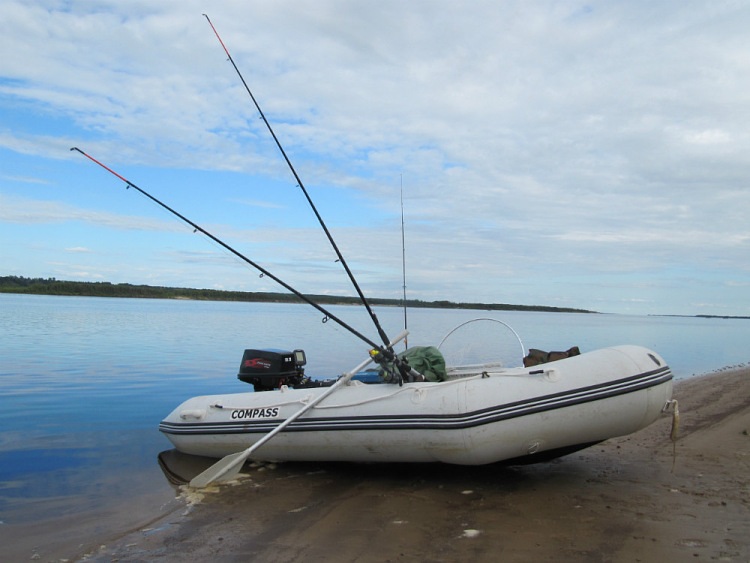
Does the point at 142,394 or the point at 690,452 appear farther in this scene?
the point at 142,394

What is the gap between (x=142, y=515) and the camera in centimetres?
532

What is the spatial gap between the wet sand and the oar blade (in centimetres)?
13

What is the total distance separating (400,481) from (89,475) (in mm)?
3354

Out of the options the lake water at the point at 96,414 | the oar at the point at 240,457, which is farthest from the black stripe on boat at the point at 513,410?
the lake water at the point at 96,414

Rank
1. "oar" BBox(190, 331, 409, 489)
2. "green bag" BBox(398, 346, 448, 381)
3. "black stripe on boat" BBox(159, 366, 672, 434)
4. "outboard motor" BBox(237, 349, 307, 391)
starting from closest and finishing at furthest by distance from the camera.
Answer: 1. "black stripe on boat" BBox(159, 366, 672, 434)
2. "oar" BBox(190, 331, 409, 489)
3. "green bag" BBox(398, 346, 448, 381)
4. "outboard motor" BBox(237, 349, 307, 391)

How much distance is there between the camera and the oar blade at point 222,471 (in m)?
5.70

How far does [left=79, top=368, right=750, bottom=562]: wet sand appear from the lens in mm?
3969

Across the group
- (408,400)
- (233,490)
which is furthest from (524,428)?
(233,490)

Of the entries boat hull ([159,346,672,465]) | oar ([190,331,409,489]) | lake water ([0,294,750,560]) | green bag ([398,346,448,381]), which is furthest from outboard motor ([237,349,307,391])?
green bag ([398,346,448,381])

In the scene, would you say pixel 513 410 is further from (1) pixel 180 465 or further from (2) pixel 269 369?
(1) pixel 180 465

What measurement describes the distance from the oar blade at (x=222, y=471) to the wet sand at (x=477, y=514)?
127 mm

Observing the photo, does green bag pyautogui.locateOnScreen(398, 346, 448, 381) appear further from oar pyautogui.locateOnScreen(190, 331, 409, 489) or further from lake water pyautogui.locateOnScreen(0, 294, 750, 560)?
lake water pyautogui.locateOnScreen(0, 294, 750, 560)

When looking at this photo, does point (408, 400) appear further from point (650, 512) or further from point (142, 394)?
point (142, 394)

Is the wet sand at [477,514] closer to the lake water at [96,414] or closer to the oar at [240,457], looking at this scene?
the oar at [240,457]
